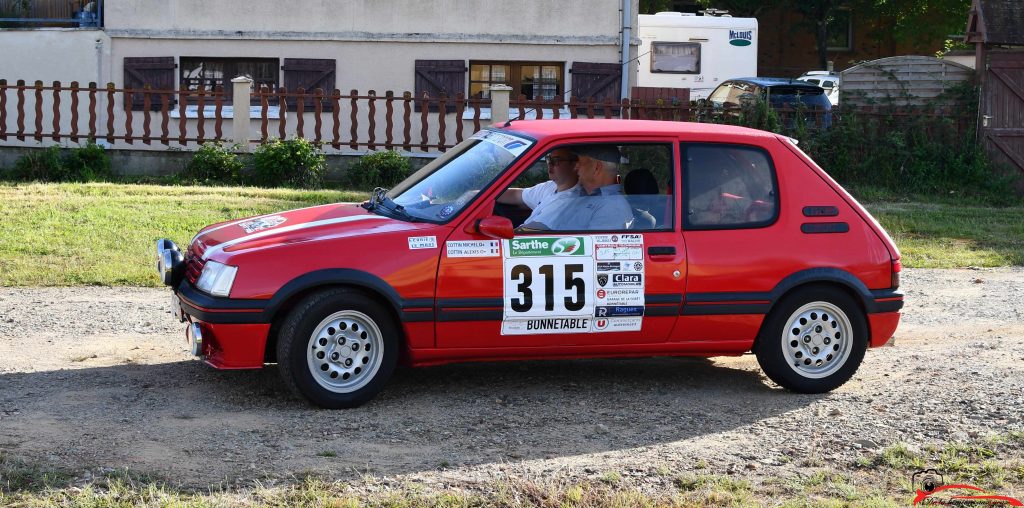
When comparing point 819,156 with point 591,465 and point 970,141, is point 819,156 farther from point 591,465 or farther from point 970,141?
point 591,465

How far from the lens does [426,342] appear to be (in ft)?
22.3

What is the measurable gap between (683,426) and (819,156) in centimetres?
1323

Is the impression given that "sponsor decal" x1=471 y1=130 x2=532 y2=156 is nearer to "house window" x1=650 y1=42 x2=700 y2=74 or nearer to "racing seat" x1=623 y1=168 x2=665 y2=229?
→ "racing seat" x1=623 y1=168 x2=665 y2=229

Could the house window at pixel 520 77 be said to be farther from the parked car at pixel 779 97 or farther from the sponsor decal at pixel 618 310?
the sponsor decal at pixel 618 310

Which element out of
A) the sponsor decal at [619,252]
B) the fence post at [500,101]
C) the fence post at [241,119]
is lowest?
the sponsor decal at [619,252]

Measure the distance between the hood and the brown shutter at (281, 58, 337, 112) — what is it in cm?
1522

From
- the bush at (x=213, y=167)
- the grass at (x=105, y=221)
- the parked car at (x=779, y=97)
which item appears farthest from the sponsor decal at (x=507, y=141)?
the parked car at (x=779, y=97)

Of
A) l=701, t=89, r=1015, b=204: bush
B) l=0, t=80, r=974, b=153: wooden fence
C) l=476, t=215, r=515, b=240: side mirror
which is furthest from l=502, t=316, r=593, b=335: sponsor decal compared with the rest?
l=701, t=89, r=1015, b=204: bush

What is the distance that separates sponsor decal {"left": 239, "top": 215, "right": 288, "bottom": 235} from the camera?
7128 mm

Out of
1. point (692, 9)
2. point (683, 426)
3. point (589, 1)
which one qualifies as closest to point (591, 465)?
point (683, 426)

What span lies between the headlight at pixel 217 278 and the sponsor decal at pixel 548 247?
57.6 inches

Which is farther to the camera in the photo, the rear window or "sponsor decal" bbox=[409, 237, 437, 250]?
the rear window

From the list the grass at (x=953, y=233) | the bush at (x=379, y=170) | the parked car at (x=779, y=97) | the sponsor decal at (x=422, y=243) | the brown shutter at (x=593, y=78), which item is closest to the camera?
the sponsor decal at (x=422, y=243)

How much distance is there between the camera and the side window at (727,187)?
23.5ft
